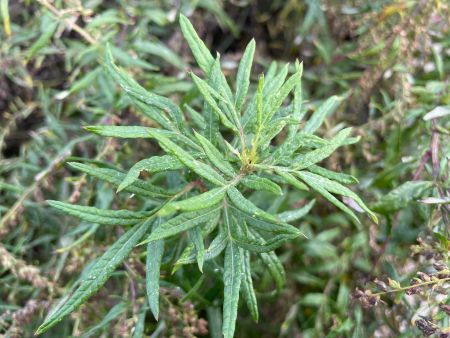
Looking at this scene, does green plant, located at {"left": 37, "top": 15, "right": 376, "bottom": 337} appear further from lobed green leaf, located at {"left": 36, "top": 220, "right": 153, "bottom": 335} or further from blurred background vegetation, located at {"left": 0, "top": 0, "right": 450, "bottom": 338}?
blurred background vegetation, located at {"left": 0, "top": 0, "right": 450, "bottom": 338}

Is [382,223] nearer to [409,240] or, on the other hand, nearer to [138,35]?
[409,240]

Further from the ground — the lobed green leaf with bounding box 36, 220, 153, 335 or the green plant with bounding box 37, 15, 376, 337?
the green plant with bounding box 37, 15, 376, 337

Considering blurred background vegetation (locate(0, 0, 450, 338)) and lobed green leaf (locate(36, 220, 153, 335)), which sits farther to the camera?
blurred background vegetation (locate(0, 0, 450, 338))

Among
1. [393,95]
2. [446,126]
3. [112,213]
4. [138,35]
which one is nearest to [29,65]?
[138,35]

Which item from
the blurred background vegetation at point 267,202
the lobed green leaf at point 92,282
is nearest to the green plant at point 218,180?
the lobed green leaf at point 92,282

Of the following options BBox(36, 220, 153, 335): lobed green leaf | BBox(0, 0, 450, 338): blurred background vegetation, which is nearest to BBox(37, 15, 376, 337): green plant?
BBox(36, 220, 153, 335): lobed green leaf

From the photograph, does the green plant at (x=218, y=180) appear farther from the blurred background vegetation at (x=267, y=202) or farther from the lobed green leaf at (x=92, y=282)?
the blurred background vegetation at (x=267, y=202)

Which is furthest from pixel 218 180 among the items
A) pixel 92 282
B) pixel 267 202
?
pixel 267 202

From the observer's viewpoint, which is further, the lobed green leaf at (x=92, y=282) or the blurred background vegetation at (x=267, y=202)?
the blurred background vegetation at (x=267, y=202)

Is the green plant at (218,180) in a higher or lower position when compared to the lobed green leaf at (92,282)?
higher

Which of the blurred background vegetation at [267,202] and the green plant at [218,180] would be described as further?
the blurred background vegetation at [267,202]
